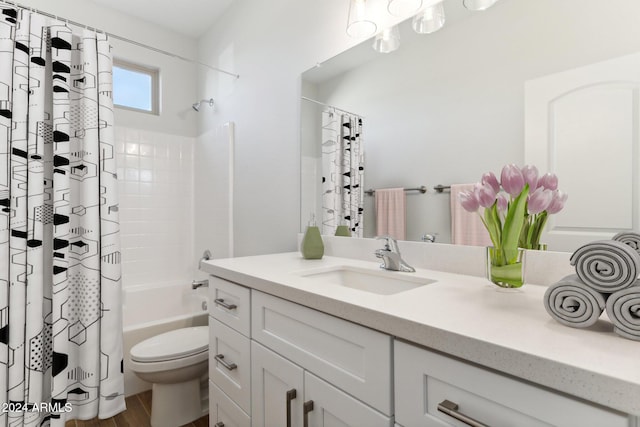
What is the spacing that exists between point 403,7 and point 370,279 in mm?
1094

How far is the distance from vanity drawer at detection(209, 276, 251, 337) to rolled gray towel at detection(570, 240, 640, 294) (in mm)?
931

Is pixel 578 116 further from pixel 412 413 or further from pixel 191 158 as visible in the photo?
pixel 191 158

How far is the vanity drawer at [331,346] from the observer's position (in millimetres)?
688

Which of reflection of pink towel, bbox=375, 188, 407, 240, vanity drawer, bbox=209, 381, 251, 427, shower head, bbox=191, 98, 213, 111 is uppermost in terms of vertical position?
shower head, bbox=191, 98, 213, 111

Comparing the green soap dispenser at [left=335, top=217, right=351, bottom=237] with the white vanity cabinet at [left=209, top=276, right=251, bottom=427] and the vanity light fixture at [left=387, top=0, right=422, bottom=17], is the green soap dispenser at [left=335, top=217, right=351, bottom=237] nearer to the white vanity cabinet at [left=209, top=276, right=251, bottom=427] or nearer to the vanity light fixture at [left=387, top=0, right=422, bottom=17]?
the white vanity cabinet at [left=209, top=276, right=251, bottom=427]

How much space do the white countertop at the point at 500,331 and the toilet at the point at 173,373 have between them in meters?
0.98

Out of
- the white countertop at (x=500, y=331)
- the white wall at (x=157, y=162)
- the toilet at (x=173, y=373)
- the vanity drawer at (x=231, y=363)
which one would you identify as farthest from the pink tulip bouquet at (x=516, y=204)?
the white wall at (x=157, y=162)

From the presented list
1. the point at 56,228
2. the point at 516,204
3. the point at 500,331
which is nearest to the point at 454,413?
the point at 500,331

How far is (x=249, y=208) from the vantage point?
7.22 ft

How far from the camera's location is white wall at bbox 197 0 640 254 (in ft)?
2.98

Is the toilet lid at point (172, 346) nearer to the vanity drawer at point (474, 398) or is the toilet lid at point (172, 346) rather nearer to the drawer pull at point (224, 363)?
the drawer pull at point (224, 363)

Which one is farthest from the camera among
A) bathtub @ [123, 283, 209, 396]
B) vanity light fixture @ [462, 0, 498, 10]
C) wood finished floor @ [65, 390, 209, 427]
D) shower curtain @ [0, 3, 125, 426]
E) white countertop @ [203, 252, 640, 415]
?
bathtub @ [123, 283, 209, 396]

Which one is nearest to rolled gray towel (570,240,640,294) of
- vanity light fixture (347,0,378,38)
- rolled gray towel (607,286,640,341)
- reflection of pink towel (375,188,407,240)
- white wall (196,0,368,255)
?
rolled gray towel (607,286,640,341)

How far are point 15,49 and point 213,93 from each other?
1.30 metres
